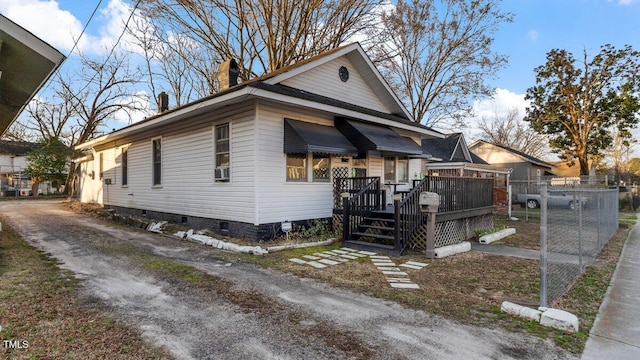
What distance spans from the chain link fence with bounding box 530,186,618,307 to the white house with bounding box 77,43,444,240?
14.4 feet

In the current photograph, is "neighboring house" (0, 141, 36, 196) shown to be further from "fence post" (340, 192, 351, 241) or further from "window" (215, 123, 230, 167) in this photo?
"fence post" (340, 192, 351, 241)

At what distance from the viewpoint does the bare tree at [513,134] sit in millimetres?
46781

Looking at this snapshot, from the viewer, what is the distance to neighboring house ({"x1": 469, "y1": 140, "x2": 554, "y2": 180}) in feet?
99.8

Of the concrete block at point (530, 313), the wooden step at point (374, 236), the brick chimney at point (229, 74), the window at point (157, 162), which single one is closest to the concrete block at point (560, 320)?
the concrete block at point (530, 313)

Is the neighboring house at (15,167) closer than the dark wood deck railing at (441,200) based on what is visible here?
No

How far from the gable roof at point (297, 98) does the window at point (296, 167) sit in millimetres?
1378

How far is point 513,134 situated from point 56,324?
5362 cm

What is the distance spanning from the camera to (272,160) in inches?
327

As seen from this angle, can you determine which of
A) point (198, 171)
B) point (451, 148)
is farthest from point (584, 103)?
point (198, 171)

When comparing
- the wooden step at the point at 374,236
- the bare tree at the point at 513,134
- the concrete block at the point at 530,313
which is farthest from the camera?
the bare tree at the point at 513,134

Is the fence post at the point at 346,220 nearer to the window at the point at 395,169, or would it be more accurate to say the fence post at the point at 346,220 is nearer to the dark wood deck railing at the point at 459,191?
the dark wood deck railing at the point at 459,191

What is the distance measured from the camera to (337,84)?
10633mm

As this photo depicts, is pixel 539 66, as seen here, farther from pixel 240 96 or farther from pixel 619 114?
pixel 240 96

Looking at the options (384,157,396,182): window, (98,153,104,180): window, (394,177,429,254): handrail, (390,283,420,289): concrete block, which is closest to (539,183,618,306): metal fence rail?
(390,283,420,289): concrete block
